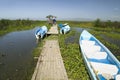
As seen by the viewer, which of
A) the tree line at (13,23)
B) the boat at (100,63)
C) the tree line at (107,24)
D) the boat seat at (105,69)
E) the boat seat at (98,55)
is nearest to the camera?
the boat at (100,63)

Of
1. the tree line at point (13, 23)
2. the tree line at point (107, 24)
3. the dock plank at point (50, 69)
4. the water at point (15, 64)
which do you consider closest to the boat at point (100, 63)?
the dock plank at point (50, 69)

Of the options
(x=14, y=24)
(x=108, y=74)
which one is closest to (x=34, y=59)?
(x=108, y=74)

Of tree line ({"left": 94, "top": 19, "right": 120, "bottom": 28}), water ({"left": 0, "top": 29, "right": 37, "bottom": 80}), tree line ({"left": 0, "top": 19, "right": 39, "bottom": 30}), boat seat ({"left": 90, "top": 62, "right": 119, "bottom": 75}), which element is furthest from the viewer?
tree line ({"left": 94, "top": 19, "right": 120, "bottom": 28})

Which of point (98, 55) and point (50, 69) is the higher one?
point (98, 55)

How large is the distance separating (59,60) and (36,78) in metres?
3.22

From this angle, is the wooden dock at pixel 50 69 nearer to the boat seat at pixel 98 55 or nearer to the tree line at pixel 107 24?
the boat seat at pixel 98 55

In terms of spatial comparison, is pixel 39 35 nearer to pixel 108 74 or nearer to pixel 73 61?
pixel 73 61

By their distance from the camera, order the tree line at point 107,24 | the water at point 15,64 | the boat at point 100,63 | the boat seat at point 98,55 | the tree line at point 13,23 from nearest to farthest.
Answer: the boat at point 100,63
the water at point 15,64
the boat seat at point 98,55
the tree line at point 13,23
the tree line at point 107,24

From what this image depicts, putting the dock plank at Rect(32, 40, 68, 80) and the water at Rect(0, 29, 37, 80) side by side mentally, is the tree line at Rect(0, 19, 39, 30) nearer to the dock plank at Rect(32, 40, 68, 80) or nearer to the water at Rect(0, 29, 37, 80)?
the water at Rect(0, 29, 37, 80)

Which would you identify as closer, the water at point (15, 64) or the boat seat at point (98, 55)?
the water at point (15, 64)

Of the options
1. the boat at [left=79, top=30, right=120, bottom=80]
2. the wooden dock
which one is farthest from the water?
the boat at [left=79, top=30, right=120, bottom=80]

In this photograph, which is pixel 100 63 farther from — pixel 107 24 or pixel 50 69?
pixel 107 24

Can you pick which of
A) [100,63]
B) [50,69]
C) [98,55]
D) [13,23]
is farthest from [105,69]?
[13,23]

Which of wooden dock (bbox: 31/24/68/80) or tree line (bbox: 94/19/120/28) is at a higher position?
wooden dock (bbox: 31/24/68/80)
